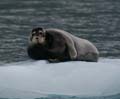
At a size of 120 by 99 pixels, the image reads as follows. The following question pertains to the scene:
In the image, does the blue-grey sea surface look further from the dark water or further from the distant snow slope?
the distant snow slope

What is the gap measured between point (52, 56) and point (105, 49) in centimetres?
629

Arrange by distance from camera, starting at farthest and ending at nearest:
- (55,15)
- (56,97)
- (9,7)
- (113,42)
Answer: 1. (9,7)
2. (55,15)
3. (113,42)
4. (56,97)

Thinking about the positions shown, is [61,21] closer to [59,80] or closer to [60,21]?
[60,21]

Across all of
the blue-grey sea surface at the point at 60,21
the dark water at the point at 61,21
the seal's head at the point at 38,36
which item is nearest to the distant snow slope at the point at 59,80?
the seal's head at the point at 38,36

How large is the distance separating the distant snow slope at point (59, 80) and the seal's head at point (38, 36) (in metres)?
0.70

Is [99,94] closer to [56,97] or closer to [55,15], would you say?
[56,97]

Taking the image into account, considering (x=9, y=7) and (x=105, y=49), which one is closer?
(x=105, y=49)

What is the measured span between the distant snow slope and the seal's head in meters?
0.70

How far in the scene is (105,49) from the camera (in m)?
17.5

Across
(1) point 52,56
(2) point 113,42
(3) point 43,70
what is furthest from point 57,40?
(2) point 113,42

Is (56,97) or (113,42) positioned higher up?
(56,97)

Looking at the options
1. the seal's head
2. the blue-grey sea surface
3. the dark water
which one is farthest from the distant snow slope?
the dark water

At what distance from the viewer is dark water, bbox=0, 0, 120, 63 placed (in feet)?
58.0

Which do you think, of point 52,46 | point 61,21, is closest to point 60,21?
point 61,21
